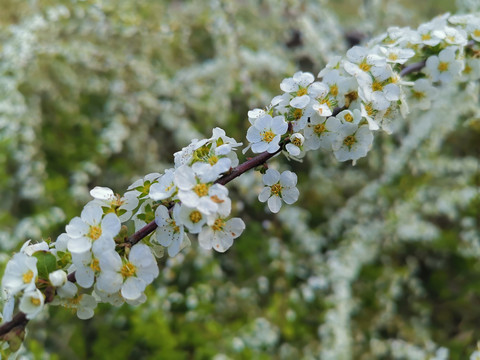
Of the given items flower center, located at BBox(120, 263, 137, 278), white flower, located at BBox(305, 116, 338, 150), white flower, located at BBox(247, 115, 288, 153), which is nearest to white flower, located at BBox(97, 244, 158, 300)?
flower center, located at BBox(120, 263, 137, 278)

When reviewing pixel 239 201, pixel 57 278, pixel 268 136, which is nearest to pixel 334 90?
pixel 268 136

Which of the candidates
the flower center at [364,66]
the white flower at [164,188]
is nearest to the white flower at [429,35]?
the flower center at [364,66]

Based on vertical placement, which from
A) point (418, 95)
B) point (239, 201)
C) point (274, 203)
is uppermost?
point (274, 203)

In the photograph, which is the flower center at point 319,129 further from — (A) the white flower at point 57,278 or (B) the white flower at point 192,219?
(A) the white flower at point 57,278

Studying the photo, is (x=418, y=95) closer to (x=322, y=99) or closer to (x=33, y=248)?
(x=322, y=99)

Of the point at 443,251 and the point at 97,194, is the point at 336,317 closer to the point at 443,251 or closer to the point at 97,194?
the point at 443,251

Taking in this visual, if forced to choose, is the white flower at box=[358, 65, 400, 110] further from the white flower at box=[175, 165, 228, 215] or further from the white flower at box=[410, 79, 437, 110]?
the white flower at box=[175, 165, 228, 215]
